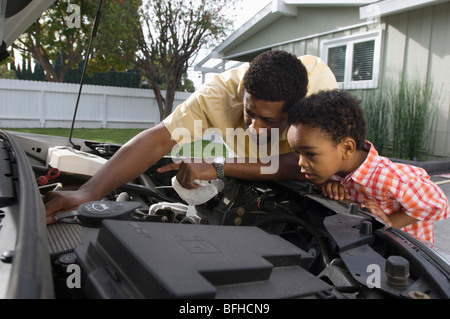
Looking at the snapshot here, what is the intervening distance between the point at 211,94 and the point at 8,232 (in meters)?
1.25

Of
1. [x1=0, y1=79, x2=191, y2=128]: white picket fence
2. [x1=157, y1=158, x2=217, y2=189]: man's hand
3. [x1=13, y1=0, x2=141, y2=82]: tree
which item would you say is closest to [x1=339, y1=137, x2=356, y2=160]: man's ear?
[x1=157, y1=158, x2=217, y2=189]: man's hand

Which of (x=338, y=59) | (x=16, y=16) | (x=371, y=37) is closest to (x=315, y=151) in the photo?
(x=16, y=16)

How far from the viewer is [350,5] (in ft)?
22.4

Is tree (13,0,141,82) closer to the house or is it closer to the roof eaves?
the house

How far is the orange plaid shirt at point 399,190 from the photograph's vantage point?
1452 millimetres

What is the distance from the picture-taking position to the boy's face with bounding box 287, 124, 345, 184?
1.43m

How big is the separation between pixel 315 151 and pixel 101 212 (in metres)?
0.84

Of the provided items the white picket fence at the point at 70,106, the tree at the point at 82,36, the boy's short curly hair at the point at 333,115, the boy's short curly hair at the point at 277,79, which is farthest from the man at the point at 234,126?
the white picket fence at the point at 70,106

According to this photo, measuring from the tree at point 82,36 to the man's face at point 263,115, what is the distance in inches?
292

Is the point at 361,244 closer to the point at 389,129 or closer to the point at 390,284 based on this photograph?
the point at 390,284

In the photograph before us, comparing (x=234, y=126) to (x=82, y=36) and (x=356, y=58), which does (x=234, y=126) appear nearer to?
(x=356, y=58)

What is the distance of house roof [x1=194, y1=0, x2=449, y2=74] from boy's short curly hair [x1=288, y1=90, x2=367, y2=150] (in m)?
5.05
